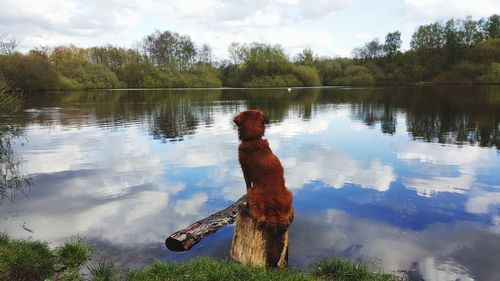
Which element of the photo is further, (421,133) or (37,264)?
(421,133)

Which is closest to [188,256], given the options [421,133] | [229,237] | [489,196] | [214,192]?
[229,237]

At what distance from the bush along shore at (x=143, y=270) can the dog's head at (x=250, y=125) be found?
2.06m

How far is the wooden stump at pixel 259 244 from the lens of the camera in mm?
6008

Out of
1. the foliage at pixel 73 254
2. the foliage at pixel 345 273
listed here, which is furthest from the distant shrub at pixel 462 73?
the foliage at pixel 73 254

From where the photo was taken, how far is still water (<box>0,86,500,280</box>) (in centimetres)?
792

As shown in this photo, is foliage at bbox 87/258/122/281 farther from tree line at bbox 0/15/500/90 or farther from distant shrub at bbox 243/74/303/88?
distant shrub at bbox 243/74/303/88

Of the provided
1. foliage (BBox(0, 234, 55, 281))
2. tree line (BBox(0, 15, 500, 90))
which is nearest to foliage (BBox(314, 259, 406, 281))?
foliage (BBox(0, 234, 55, 281))

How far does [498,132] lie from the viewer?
21500 millimetres

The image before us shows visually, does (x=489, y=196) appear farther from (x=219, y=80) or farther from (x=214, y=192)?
(x=219, y=80)

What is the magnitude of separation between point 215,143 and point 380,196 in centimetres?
1069

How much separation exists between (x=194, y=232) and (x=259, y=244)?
205 cm

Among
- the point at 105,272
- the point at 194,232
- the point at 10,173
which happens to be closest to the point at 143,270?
the point at 105,272

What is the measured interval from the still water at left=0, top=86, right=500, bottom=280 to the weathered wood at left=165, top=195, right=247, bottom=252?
22 centimetres

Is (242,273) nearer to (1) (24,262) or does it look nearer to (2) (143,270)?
(2) (143,270)
